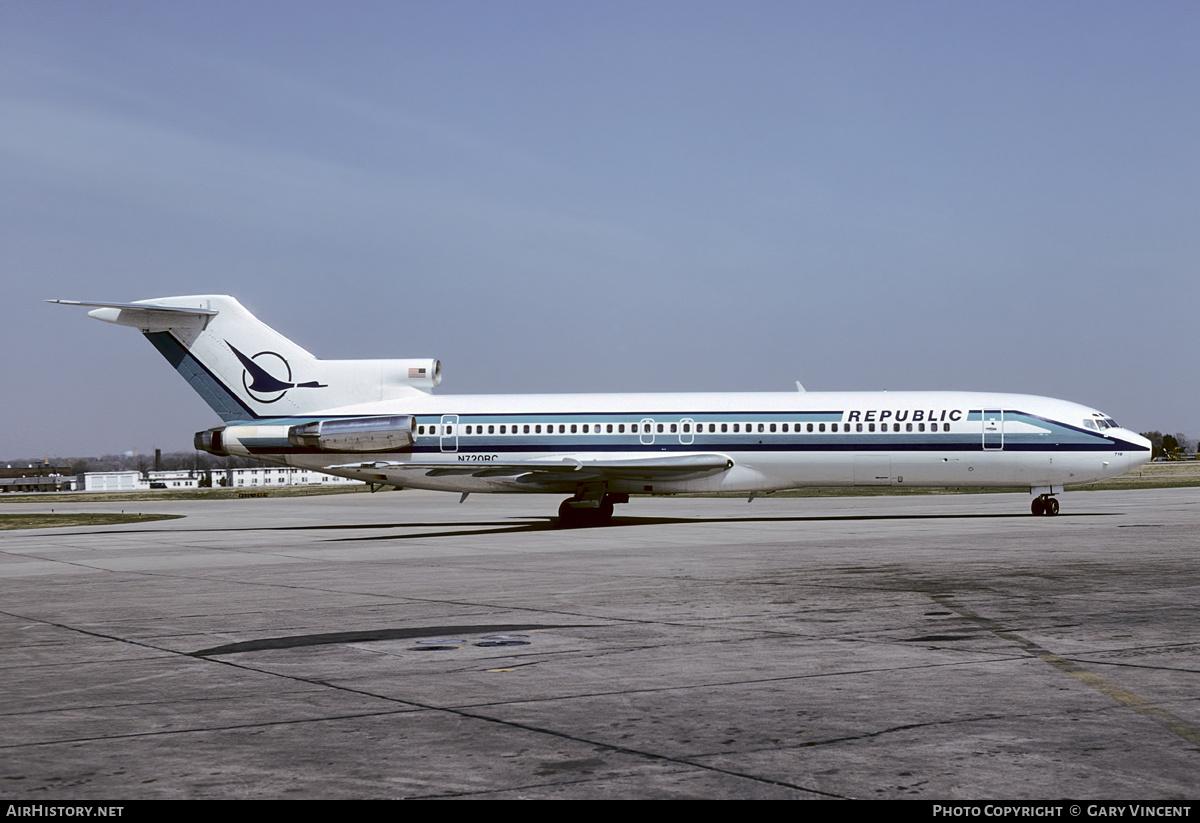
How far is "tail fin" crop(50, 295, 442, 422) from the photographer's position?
112ft

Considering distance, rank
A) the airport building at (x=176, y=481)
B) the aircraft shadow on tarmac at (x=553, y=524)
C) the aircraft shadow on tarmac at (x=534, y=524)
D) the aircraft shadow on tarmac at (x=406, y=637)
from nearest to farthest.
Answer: the aircraft shadow on tarmac at (x=406, y=637)
the aircraft shadow on tarmac at (x=553, y=524)
the aircraft shadow on tarmac at (x=534, y=524)
the airport building at (x=176, y=481)

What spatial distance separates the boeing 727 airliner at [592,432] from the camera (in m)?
31.1

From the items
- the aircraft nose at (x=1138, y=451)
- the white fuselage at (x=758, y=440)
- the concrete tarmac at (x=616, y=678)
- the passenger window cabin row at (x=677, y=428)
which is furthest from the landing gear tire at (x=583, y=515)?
the aircraft nose at (x=1138, y=451)

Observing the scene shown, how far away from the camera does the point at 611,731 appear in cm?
679

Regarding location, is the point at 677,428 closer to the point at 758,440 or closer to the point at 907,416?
the point at 758,440

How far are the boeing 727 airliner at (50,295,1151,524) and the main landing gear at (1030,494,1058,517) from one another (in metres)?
0.05

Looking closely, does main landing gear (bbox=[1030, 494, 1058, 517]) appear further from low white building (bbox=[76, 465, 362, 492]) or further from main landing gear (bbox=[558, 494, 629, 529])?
low white building (bbox=[76, 465, 362, 492])

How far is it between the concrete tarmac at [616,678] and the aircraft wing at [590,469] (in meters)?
11.2

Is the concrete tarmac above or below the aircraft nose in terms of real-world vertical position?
below

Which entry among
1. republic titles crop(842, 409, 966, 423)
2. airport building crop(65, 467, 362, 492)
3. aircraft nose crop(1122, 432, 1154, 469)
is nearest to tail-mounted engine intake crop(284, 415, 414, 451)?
republic titles crop(842, 409, 966, 423)

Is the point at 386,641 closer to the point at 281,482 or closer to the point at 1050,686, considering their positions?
the point at 1050,686

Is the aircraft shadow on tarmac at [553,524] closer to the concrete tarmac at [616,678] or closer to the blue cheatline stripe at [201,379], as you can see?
the blue cheatline stripe at [201,379]

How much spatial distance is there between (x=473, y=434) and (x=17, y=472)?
461 ft
